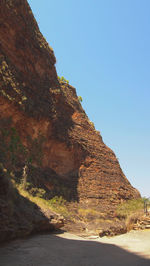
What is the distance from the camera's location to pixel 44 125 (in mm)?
20406

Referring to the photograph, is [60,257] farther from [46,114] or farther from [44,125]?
[46,114]

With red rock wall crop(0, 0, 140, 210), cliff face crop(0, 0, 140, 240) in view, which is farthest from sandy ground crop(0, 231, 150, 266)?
red rock wall crop(0, 0, 140, 210)

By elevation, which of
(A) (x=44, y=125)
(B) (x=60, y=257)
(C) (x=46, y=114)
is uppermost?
(C) (x=46, y=114)

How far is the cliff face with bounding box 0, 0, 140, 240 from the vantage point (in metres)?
17.2

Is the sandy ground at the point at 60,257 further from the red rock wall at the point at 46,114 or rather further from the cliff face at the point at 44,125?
the red rock wall at the point at 46,114

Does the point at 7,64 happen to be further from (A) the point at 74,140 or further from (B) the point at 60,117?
(A) the point at 74,140

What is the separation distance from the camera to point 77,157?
78.0 ft

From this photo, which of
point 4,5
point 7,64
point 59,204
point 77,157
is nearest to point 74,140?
point 77,157

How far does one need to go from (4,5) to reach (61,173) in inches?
736

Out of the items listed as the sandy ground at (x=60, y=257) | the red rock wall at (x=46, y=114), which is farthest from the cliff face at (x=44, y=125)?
the sandy ground at (x=60, y=257)

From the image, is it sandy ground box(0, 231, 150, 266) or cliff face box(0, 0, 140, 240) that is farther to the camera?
cliff face box(0, 0, 140, 240)

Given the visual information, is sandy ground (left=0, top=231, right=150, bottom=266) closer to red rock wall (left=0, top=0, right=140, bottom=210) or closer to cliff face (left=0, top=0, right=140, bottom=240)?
cliff face (left=0, top=0, right=140, bottom=240)

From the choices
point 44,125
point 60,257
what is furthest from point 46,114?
point 60,257

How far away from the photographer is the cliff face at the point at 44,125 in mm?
17234
